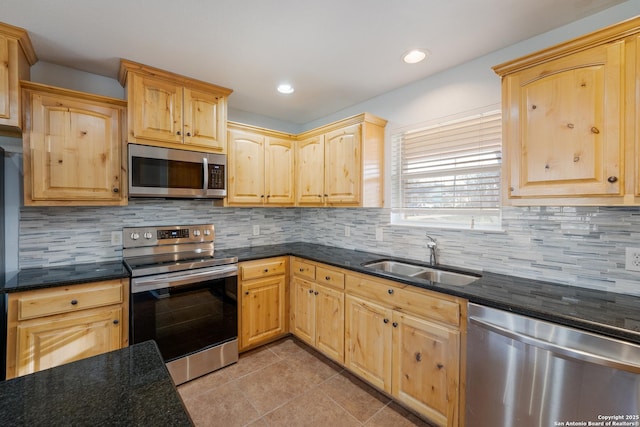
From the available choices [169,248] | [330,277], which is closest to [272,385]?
[330,277]

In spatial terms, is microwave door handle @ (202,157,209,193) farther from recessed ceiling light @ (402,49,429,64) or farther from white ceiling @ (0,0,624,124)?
recessed ceiling light @ (402,49,429,64)

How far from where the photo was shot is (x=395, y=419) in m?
1.85

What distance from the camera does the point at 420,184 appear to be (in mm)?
2463

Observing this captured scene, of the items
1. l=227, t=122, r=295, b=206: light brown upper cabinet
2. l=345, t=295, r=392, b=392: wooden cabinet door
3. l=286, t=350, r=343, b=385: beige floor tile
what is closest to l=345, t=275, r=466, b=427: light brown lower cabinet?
l=345, t=295, r=392, b=392: wooden cabinet door

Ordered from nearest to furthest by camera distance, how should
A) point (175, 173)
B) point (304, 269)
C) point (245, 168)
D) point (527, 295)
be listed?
point (527, 295) → point (175, 173) → point (304, 269) → point (245, 168)

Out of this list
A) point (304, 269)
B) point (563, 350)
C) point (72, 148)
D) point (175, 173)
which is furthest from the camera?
point (304, 269)

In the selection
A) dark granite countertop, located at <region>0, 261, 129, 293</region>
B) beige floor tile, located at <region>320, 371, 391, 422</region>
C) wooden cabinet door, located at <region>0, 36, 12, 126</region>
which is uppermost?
wooden cabinet door, located at <region>0, 36, 12, 126</region>

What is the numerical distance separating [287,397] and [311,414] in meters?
0.24

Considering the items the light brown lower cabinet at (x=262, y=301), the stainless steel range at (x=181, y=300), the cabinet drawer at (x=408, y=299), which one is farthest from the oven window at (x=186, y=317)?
the cabinet drawer at (x=408, y=299)

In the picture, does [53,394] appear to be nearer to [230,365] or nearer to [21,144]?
[230,365]

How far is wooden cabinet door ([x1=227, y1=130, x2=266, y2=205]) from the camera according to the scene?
2752 mm

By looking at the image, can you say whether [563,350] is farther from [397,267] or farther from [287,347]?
[287,347]

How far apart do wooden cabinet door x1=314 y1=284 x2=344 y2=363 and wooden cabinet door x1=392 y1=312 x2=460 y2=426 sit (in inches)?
21.0

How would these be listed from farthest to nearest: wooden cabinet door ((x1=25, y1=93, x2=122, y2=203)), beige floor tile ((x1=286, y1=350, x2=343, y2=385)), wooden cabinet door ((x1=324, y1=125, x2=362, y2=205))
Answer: wooden cabinet door ((x1=324, y1=125, x2=362, y2=205)) → beige floor tile ((x1=286, y1=350, x2=343, y2=385)) → wooden cabinet door ((x1=25, y1=93, x2=122, y2=203))
